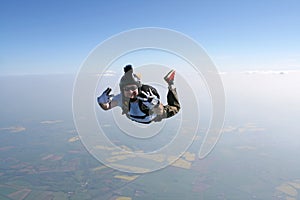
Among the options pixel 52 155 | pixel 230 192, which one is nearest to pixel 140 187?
pixel 230 192

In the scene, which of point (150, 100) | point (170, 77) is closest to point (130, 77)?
point (150, 100)

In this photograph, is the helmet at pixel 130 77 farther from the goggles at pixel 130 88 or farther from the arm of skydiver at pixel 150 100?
the arm of skydiver at pixel 150 100

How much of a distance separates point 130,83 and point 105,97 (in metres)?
0.46

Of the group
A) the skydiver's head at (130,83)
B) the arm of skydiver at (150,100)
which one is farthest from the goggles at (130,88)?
the arm of skydiver at (150,100)

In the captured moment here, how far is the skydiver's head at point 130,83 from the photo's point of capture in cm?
301

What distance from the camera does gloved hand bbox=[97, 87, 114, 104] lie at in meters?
3.28

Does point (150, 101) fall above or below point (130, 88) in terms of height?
below

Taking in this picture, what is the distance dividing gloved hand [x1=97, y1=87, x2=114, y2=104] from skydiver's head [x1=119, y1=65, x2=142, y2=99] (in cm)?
25

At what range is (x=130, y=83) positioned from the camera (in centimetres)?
305

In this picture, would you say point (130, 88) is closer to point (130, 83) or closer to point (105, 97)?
point (130, 83)

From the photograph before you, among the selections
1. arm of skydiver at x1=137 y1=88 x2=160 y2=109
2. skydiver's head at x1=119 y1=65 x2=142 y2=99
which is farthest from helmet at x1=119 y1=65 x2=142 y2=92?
arm of skydiver at x1=137 y1=88 x2=160 y2=109

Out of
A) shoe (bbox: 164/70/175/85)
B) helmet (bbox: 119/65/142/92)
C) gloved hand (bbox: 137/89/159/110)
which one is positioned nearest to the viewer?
gloved hand (bbox: 137/89/159/110)

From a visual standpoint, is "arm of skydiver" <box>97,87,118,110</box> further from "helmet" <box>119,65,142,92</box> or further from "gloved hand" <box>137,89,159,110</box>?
"gloved hand" <box>137,89,159,110</box>

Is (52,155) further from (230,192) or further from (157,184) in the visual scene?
(230,192)
